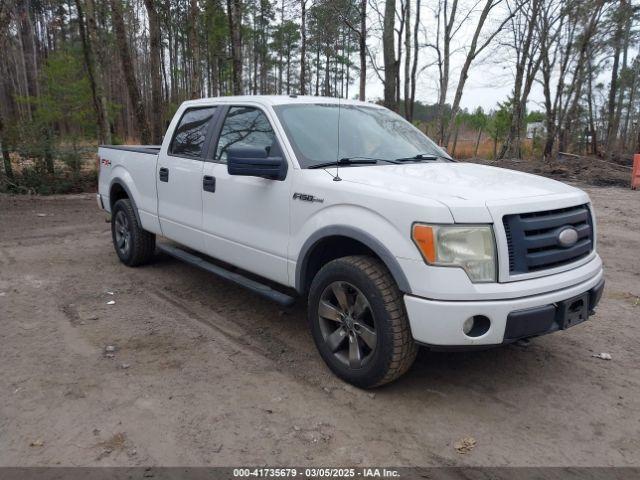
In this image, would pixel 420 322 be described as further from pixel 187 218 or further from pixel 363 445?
pixel 187 218

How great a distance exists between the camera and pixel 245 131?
4402 mm

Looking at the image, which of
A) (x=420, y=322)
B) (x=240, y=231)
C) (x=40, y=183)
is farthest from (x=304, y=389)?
(x=40, y=183)

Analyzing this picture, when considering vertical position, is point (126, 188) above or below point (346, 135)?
below

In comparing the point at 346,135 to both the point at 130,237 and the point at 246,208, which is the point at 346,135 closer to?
the point at 246,208

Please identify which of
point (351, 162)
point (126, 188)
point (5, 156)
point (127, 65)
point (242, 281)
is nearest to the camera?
point (351, 162)

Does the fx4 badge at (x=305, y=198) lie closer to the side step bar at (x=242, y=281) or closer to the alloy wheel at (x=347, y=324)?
the alloy wheel at (x=347, y=324)

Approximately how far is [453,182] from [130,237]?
4.20 meters

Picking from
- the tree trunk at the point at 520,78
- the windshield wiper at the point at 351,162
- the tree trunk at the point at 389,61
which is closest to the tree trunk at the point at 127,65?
the tree trunk at the point at 389,61

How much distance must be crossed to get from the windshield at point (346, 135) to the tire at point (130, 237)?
273 cm

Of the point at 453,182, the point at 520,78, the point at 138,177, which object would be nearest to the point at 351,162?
the point at 453,182

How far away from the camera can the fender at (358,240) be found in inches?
117

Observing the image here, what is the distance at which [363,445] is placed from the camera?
9.17ft

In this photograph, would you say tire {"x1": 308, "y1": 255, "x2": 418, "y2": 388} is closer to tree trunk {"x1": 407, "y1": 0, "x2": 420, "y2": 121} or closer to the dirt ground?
the dirt ground

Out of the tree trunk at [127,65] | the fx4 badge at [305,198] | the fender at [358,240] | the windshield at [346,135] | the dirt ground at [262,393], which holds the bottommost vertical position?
the dirt ground at [262,393]
